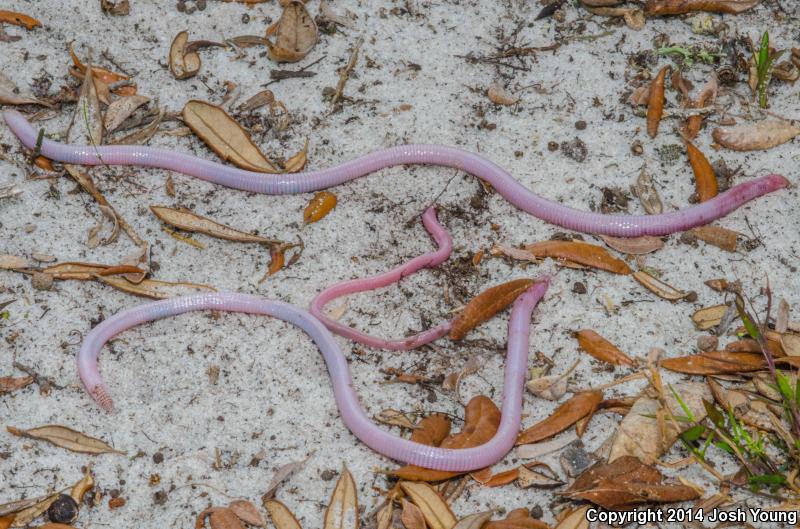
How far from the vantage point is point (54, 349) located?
4.35 m

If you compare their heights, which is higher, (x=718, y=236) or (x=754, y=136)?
(x=754, y=136)

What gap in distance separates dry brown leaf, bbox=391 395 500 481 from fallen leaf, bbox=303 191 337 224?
1500mm

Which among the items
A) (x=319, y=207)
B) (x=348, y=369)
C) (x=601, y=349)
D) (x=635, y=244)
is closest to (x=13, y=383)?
(x=348, y=369)

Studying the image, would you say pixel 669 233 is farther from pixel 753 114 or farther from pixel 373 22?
pixel 373 22

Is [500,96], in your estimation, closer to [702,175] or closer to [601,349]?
[702,175]

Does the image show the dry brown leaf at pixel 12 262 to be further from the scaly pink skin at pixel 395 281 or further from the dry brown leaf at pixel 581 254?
the dry brown leaf at pixel 581 254

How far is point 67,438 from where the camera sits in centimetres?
404

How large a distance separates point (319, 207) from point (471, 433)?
1.71 m

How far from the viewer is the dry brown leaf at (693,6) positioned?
5707 millimetres

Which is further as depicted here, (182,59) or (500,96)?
(182,59)

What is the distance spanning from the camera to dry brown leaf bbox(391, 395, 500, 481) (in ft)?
12.8

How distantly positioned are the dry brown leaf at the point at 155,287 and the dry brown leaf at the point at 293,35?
180cm

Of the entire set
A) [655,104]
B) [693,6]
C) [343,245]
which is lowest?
[343,245]

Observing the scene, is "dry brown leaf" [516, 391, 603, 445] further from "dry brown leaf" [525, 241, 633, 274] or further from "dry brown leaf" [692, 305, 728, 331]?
"dry brown leaf" [525, 241, 633, 274]
